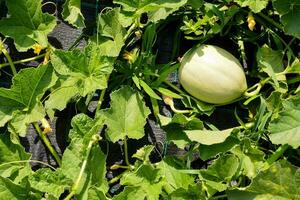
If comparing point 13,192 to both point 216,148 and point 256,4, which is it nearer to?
point 216,148

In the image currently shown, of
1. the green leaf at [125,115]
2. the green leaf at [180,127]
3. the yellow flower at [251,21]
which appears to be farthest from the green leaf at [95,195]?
the yellow flower at [251,21]

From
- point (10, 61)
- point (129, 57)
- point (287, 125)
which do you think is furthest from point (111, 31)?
point (287, 125)

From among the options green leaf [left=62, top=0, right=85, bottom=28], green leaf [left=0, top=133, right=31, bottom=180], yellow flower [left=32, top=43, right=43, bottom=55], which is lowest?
green leaf [left=0, top=133, right=31, bottom=180]

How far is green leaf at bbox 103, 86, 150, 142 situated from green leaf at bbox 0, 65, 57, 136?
0.18m

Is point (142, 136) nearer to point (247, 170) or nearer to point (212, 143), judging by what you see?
point (212, 143)

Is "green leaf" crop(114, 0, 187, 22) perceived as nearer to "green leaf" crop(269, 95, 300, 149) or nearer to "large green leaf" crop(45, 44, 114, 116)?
"large green leaf" crop(45, 44, 114, 116)

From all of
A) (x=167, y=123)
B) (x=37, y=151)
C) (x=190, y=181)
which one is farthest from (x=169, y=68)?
(x=37, y=151)

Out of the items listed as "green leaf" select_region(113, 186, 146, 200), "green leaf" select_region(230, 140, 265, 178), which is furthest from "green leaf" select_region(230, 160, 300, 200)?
"green leaf" select_region(113, 186, 146, 200)

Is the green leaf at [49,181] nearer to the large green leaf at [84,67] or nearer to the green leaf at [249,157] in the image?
the large green leaf at [84,67]

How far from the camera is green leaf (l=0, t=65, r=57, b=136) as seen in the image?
63.0 inches

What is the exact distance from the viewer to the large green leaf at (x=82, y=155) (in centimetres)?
159

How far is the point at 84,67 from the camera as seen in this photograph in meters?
1.58

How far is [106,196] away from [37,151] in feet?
0.87

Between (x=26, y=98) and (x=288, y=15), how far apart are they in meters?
0.74
